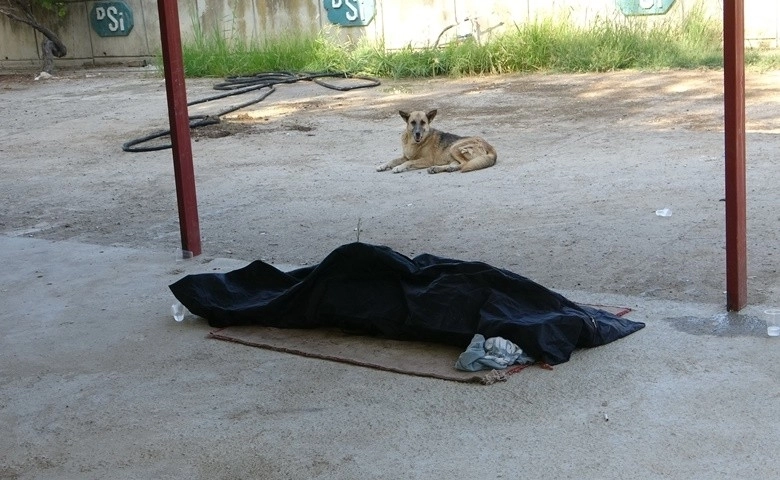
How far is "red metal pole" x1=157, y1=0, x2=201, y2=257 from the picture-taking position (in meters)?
7.10

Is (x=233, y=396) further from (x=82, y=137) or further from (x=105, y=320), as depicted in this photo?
(x=82, y=137)

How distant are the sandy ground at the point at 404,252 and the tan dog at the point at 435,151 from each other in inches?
6.8

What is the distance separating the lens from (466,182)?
9531mm

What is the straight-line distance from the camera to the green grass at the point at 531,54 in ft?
52.9

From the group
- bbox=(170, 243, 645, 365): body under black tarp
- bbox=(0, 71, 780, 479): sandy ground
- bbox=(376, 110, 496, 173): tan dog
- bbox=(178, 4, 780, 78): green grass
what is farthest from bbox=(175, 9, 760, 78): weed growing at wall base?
bbox=(170, 243, 645, 365): body under black tarp

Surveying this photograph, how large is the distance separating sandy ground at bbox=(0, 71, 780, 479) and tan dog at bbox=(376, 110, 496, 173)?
0.17 meters

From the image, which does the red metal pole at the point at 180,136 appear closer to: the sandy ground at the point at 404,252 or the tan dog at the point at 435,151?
the sandy ground at the point at 404,252

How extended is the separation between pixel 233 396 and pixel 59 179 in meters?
6.72

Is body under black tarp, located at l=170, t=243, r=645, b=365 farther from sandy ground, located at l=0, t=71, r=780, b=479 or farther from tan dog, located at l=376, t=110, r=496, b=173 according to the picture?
tan dog, located at l=376, t=110, r=496, b=173

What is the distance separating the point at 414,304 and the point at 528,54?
41.0 feet

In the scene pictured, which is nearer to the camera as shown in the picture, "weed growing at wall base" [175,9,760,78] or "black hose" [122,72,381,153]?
"black hose" [122,72,381,153]

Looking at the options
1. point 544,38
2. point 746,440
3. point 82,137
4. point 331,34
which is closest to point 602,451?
point 746,440

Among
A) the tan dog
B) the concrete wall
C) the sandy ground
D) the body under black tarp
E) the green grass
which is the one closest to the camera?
the sandy ground

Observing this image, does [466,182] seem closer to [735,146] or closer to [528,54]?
[735,146]
